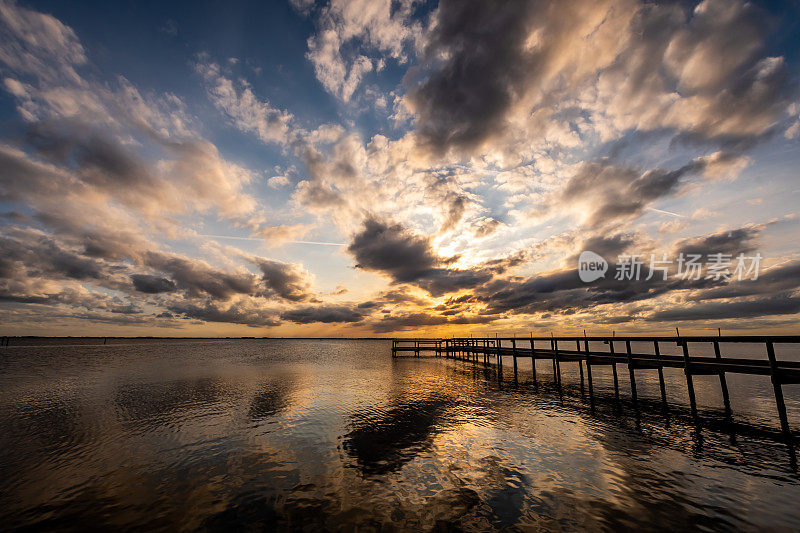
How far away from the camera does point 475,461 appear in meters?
11.0

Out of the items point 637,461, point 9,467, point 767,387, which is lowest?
point 767,387

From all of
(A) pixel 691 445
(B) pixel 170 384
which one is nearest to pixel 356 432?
(A) pixel 691 445

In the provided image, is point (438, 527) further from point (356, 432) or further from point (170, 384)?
point (170, 384)

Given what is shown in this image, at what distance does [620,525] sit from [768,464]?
8.94 metres

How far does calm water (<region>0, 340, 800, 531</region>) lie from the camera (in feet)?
25.1

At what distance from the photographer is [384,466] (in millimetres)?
10609

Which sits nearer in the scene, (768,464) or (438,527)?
(438,527)

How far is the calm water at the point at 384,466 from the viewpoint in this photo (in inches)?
301

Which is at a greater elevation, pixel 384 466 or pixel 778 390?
pixel 778 390

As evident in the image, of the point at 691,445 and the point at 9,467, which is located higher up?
the point at 9,467

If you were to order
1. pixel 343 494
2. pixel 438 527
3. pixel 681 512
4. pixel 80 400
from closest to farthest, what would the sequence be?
pixel 438 527
pixel 681 512
pixel 343 494
pixel 80 400

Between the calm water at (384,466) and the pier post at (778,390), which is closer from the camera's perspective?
the calm water at (384,466)

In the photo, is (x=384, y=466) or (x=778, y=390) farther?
(x=778, y=390)

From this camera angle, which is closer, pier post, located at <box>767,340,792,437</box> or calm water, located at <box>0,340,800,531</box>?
calm water, located at <box>0,340,800,531</box>
